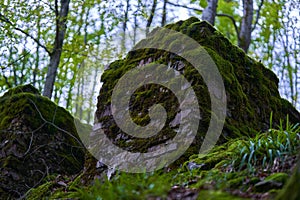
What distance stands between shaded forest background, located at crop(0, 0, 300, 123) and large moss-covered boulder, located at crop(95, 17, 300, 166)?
2901 millimetres

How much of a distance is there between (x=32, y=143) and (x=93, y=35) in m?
8.80

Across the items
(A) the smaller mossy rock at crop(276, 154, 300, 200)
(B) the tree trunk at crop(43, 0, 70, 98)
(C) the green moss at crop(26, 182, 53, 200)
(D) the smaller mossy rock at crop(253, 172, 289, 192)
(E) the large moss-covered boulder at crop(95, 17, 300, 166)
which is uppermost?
(B) the tree trunk at crop(43, 0, 70, 98)

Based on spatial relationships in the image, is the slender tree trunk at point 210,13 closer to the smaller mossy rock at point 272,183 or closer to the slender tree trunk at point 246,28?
the slender tree trunk at point 246,28

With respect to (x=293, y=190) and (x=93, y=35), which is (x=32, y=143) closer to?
(x=293, y=190)

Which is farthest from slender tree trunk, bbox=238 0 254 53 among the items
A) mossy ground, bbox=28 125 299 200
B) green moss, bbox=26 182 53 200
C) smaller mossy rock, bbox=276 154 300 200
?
smaller mossy rock, bbox=276 154 300 200

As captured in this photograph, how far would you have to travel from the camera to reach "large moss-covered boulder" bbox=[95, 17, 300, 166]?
449 cm

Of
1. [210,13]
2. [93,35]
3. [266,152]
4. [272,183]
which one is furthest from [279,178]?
[93,35]

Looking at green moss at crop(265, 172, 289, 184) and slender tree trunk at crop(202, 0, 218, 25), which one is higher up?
slender tree trunk at crop(202, 0, 218, 25)

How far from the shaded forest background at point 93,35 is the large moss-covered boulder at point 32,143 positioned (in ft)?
2.87

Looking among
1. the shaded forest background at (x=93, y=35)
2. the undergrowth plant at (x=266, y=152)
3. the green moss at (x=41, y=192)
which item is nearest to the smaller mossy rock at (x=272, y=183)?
the undergrowth plant at (x=266, y=152)

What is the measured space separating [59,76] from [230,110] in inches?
430

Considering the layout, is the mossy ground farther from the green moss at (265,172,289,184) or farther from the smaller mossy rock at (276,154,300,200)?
the smaller mossy rock at (276,154,300,200)

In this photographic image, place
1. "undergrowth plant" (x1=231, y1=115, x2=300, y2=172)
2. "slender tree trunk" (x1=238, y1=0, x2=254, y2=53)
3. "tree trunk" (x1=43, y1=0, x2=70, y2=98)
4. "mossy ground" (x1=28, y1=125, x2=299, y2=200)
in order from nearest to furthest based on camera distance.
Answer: "mossy ground" (x1=28, y1=125, x2=299, y2=200)
"undergrowth plant" (x1=231, y1=115, x2=300, y2=172)
"tree trunk" (x1=43, y1=0, x2=70, y2=98)
"slender tree trunk" (x1=238, y1=0, x2=254, y2=53)

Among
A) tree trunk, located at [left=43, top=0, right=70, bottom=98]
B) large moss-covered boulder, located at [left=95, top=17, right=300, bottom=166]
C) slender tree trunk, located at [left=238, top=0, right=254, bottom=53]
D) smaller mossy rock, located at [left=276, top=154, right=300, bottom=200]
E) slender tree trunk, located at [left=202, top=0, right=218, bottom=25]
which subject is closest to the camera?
smaller mossy rock, located at [left=276, top=154, right=300, bottom=200]
